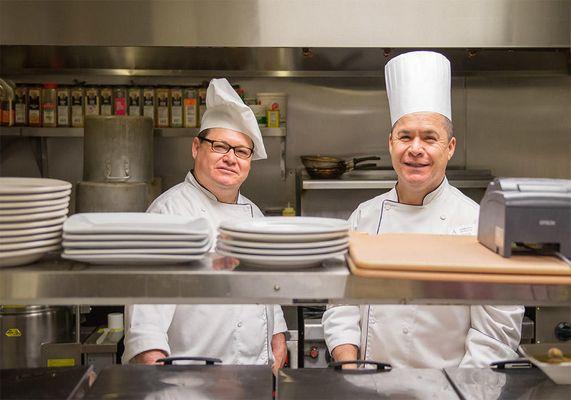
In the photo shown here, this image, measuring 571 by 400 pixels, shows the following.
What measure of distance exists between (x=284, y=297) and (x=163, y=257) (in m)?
0.23

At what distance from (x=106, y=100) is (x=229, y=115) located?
1449mm

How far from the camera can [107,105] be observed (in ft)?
12.0

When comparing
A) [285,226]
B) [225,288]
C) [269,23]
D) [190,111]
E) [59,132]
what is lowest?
[225,288]

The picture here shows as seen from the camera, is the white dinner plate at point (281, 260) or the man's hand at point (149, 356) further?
the man's hand at point (149, 356)

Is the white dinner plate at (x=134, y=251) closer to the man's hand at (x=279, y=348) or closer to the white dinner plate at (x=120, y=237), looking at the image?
the white dinner plate at (x=120, y=237)

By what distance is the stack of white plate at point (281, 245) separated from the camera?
3.87 feet

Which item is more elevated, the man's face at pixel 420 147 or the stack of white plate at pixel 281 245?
the man's face at pixel 420 147

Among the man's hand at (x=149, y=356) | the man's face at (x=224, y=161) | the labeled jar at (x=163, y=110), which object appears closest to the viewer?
the man's hand at (x=149, y=356)

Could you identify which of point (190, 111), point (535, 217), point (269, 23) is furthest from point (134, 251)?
point (190, 111)

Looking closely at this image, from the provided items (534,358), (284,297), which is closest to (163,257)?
(284,297)

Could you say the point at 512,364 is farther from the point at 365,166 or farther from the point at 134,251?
the point at 365,166

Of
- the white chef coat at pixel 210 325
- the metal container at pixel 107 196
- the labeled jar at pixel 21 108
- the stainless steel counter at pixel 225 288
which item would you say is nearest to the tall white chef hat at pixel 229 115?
the white chef coat at pixel 210 325

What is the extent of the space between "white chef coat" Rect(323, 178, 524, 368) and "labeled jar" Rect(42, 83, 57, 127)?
2.15 m

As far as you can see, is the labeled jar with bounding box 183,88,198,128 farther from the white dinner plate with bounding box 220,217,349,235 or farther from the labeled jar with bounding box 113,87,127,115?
the white dinner plate with bounding box 220,217,349,235
